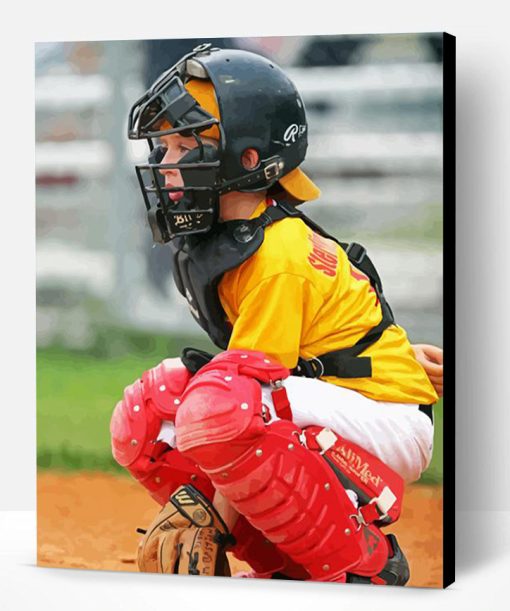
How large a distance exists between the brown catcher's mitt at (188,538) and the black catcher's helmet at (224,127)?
93 centimetres

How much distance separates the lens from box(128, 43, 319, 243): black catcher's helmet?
5.86m

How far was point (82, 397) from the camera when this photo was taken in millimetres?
6254

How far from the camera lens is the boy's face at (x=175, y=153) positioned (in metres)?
5.92

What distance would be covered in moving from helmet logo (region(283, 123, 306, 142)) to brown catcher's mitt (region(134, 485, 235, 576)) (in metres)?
1.25

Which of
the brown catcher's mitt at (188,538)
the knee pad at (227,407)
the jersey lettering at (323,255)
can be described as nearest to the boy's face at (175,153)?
the jersey lettering at (323,255)

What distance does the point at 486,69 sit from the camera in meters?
6.39

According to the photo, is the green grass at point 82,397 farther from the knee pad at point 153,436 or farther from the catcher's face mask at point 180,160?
the catcher's face mask at point 180,160

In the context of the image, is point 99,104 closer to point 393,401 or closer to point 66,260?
point 66,260

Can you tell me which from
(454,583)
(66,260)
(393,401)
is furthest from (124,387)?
(454,583)

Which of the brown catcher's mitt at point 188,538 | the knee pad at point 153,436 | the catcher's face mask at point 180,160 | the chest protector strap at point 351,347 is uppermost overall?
the catcher's face mask at point 180,160

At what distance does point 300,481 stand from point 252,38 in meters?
1.51

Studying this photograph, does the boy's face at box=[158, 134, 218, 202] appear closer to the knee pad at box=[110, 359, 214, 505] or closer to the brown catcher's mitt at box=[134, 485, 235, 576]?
the knee pad at box=[110, 359, 214, 505]

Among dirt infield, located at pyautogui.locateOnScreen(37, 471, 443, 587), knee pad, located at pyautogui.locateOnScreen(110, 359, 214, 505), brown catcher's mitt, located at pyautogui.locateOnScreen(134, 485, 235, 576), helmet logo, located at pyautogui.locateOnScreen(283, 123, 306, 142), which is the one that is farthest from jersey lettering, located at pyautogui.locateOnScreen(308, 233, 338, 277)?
dirt infield, located at pyautogui.locateOnScreen(37, 471, 443, 587)

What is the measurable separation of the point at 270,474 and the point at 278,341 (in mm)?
441
